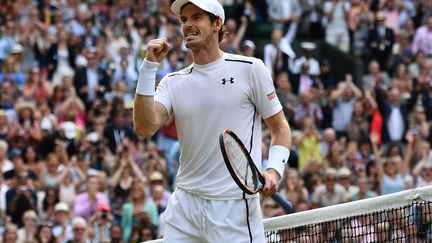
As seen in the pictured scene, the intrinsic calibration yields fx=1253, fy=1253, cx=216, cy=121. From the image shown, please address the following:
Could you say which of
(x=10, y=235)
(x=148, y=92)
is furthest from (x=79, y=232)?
(x=148, y=92)

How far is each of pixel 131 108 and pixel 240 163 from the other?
446 inches

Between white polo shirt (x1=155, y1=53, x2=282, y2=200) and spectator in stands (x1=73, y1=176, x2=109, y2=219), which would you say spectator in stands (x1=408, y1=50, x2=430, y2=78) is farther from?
white polo shirt (x1=155, y1=53, x2=282, y2=200)

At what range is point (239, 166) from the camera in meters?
7.37

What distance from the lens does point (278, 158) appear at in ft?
25.4

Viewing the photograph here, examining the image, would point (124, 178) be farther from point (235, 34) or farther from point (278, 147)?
point (278, 147)

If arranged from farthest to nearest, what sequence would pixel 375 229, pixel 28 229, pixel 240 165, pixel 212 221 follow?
pixel 28 229
pixel 375 229
pixel 212 221
pixel 240 165

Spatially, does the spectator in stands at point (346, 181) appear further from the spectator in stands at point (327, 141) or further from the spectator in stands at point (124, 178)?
the spectator in stands at point (124, 178)

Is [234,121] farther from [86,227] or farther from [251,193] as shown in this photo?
[86,227]

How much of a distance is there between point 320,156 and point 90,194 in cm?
419

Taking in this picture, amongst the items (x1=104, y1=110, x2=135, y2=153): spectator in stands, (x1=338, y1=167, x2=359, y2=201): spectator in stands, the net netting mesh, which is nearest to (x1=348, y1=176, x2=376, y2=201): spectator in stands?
(x1=338, y1=167, x2=359, y2=201): spectator in stands

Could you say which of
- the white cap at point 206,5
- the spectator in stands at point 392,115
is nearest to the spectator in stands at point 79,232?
the white cap at point 206,5

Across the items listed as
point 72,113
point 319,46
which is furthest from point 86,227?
point 319,46

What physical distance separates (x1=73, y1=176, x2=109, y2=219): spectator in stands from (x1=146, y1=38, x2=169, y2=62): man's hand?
27.8 ft

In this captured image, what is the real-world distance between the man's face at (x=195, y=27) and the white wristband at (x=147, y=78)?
332mm
